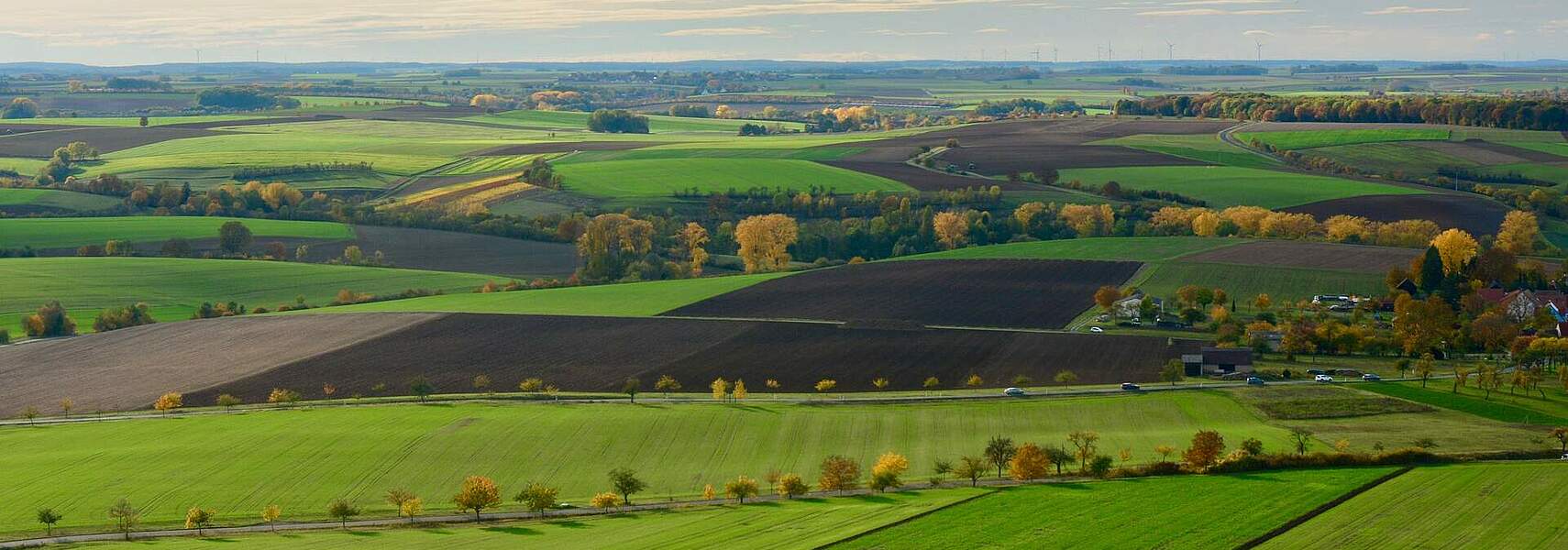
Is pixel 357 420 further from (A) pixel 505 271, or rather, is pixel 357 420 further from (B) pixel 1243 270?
(B) pixel 1243 270

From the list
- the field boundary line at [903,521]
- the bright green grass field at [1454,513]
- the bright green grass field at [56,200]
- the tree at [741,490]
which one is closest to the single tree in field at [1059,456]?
the field boundary line at [903,521]

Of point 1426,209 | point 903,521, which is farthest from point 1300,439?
point 1426,209

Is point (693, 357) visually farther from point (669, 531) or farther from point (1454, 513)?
point (1454, 513)

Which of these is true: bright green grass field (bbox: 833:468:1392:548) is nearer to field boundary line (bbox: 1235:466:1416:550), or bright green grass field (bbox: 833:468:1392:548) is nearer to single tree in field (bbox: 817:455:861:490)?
field boundary line (bbox: 1235:466:1416:550)

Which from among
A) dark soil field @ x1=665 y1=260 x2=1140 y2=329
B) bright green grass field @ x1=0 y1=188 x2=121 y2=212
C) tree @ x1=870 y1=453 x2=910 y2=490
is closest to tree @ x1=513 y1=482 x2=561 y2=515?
tree @ x1=870 y1=453 x2=910 y2=490

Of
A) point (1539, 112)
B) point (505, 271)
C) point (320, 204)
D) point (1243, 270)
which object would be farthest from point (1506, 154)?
point (320, 204)
